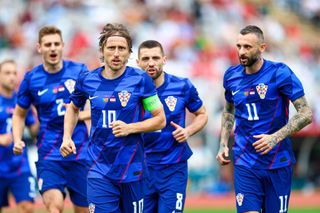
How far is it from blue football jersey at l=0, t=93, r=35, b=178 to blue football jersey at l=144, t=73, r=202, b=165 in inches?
106

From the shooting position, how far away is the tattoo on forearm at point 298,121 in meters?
9.55

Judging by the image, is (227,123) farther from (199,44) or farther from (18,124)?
(199,44)

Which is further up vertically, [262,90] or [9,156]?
[262,90]

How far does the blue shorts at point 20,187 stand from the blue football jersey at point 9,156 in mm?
78

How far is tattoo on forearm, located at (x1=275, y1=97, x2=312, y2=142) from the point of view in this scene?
955 centimetres

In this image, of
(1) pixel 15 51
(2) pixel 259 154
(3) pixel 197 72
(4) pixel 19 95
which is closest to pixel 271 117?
(2) pixel 259 154

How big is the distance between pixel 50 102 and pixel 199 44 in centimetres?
1095

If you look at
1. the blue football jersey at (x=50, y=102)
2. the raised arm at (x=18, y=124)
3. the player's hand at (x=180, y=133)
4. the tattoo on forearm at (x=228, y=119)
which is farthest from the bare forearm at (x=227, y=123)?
the raised arm at (x=18, y=124)

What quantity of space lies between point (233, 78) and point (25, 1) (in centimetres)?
1320

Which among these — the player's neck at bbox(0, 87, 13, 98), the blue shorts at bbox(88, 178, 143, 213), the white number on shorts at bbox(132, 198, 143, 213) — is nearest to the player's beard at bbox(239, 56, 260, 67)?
the blue shorts at bbox(88, 178, 143, 213)

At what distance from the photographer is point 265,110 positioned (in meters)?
9.85

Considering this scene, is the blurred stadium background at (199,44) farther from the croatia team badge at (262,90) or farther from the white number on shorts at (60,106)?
the croatia team badge at (262,90)

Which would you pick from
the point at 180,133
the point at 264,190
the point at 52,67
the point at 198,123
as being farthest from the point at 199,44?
the point at 264,190

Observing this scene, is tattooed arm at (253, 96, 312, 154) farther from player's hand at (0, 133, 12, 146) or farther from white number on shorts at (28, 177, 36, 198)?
white number on shorts at (28, 177, 36, 198)
